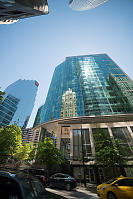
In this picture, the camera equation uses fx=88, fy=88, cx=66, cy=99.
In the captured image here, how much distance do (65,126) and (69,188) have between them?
18.3 m

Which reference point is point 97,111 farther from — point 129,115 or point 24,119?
point 24,119

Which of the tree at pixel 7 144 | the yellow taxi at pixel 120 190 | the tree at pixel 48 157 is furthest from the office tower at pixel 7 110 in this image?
the yellow taxi at pixel 120 190

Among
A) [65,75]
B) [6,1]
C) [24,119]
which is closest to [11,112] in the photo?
[24,119]

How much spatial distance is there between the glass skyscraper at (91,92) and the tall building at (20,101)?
6955cm

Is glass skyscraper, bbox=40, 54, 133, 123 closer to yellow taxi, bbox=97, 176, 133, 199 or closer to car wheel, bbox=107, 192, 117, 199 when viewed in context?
yellow taxi, bbox=97, 176, 133, 199

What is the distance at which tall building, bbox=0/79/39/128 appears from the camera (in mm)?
92000

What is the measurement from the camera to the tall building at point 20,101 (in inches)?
3622

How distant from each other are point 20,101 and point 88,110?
151 m

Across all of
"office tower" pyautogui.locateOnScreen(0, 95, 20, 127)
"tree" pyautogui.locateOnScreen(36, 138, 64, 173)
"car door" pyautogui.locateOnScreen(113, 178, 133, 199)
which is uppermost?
"office tower" pyautogui.locateOnScreen(0, 95, 20, 127)

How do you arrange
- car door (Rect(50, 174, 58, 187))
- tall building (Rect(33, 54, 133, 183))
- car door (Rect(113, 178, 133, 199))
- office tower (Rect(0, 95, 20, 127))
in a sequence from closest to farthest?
car door (Rect(113, 178, 133, 199)) < car door (Rect(50, 174, 58, 187)) < tall building (Rect(33, 54, 133, 183)) < office tower (Rect(0, 95, 20, 127))

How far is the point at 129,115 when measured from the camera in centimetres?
2670

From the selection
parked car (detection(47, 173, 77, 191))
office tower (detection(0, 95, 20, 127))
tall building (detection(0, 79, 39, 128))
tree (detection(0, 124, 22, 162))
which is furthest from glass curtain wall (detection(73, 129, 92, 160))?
tall building (detection(0, 79, 39, 128))

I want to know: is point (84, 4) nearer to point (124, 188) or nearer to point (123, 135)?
point (123, 135)

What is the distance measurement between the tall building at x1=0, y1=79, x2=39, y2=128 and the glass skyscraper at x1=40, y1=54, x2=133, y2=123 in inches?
2738
